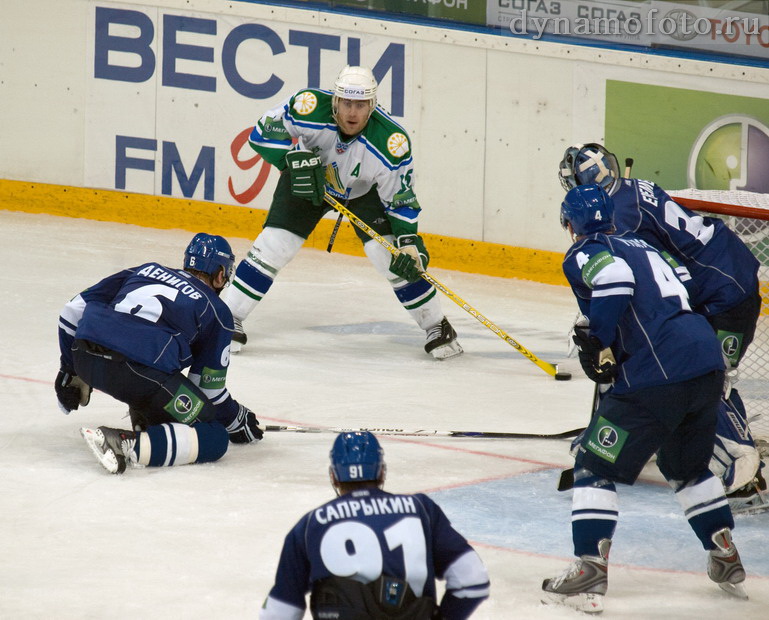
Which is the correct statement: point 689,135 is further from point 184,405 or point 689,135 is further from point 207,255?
point 184,405

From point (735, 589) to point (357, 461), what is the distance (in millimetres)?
1382

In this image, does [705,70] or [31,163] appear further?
[31,163]

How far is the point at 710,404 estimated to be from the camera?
10.7ft

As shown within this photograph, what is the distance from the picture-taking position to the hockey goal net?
4.49 m

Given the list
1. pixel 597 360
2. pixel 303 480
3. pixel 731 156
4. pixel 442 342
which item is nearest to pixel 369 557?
pixel 597 360

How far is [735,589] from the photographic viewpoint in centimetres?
329

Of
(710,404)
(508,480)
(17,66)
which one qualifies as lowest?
(508,480)

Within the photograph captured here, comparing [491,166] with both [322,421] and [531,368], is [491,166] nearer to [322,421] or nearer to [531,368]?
[531,368]

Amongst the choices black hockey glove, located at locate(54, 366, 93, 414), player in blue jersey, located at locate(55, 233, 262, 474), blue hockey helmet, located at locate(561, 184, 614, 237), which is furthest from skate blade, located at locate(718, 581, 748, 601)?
black hockey glove, located at locate(54, 366, 93, 414)

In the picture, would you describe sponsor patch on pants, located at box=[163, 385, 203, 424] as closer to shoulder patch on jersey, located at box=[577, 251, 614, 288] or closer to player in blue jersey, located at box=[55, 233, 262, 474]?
player in blue jersey, located at box=[55, 233, 262, 474]

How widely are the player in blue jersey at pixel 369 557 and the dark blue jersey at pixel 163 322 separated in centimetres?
181

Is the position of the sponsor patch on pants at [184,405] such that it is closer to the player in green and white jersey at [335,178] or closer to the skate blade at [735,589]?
the skate blade at [735,589]

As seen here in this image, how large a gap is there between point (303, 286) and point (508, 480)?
3.31 meters

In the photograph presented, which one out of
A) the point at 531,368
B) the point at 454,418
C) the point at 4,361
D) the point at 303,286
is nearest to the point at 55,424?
the point at 4,361
